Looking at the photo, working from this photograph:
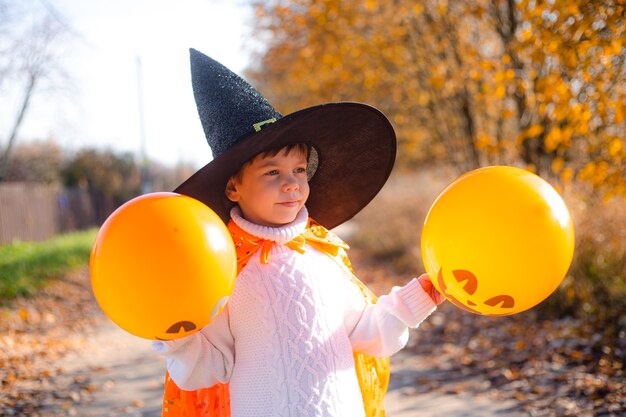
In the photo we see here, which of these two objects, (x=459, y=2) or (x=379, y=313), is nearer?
(x=379, y=313)

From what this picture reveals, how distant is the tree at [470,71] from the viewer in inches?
178

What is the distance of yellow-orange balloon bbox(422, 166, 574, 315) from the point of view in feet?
6.36

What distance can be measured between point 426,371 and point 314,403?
3.82 meters

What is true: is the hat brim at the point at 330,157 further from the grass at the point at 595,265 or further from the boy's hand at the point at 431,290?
the grass at the point at 595,265

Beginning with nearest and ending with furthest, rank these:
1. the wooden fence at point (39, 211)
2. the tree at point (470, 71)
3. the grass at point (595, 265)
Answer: the tree at point (470, 71) → the grass at point (595, 265) → the wooden fence at point (39, 211)

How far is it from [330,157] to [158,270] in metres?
1.04

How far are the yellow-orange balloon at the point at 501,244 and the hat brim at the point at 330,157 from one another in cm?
55

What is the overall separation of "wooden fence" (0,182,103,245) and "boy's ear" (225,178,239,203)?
36.8 ft

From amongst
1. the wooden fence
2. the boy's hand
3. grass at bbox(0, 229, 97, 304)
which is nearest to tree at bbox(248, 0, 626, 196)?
the boy's hand

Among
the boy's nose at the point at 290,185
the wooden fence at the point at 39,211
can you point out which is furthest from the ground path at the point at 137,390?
the wooden fence at the point at 39,211

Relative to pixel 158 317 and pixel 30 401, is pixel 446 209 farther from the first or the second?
pixel 30 401

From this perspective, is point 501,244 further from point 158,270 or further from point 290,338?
point 158,270

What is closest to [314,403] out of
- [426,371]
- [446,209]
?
[446,209]

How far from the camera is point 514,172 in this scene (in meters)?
2.09
